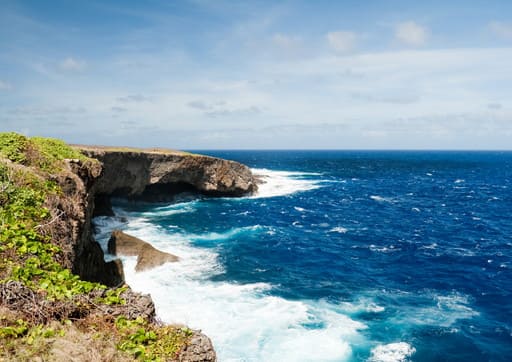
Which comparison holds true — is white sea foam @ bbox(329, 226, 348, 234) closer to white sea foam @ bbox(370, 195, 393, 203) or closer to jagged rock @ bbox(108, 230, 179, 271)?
jagged rock @ bbox(108, 230, 179, 271)

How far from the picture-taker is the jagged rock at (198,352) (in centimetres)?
765

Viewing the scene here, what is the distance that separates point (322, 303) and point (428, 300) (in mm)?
6801

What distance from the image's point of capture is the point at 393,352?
16.9 metres

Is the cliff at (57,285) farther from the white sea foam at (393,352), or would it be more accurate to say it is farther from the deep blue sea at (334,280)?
the white sea foam at (393,352)

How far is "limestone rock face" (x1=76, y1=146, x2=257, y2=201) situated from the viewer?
4825 cm

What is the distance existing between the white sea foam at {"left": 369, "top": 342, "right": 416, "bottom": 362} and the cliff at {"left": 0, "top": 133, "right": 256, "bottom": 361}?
11.7 metres

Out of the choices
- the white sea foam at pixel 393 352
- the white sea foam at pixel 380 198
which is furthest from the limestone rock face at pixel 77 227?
the white sea foam at pixel 380 198

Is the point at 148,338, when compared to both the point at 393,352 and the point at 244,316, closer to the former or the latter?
the point at 244,316

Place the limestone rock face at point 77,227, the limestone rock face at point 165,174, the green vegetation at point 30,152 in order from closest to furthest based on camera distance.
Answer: the limestone rock face at point 77,227, the green vegetation at point 30,152, the limestone rock face at point 165,174

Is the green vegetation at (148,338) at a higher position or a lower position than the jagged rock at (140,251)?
higher

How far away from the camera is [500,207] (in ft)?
181

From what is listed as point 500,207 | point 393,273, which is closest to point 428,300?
point 393,273

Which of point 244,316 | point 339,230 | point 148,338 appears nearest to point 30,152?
point 244,316

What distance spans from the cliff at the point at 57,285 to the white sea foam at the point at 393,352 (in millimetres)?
11714
